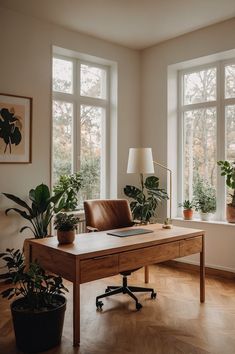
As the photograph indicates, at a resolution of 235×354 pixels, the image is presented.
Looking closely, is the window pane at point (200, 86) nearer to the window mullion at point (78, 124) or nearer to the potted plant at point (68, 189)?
the window mullion at point (78, 124)

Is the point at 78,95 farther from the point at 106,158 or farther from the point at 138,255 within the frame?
the point at 138,255

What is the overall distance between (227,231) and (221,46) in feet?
7.50

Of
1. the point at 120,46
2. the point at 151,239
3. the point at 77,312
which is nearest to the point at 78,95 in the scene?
the point at 120,46

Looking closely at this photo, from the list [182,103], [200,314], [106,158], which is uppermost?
[182,103]

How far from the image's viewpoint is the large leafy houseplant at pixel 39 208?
4070mm

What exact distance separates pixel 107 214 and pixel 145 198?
4.10 feet

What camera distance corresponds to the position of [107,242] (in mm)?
3062

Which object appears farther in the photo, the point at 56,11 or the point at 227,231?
the point at 227,231

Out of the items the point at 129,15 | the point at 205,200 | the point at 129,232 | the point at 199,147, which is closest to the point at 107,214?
the point at 129,232

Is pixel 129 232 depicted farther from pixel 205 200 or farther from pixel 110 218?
pixel 205 200

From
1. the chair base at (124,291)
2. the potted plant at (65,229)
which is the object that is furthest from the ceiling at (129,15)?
the chair base at (124,291)

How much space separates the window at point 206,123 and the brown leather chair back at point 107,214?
1414mm

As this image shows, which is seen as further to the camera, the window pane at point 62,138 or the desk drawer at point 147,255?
the window pane at point 62,138

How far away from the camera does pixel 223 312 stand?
11.1ft
